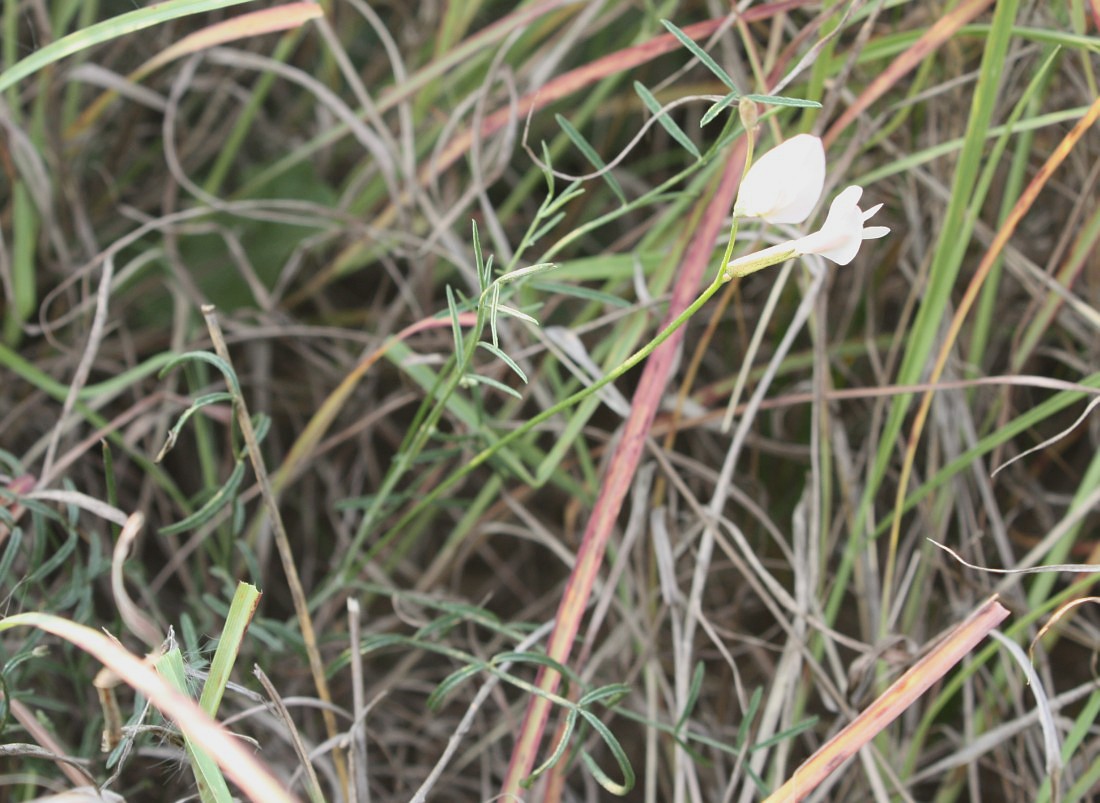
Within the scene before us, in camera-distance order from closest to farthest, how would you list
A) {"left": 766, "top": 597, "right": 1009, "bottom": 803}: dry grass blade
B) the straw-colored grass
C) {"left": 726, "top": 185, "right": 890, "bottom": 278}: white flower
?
{"left": 726, "top": 185, "right": 890, "bottom": 278}: white flower, {"left": 766, "top": 597, "right": 1009, "bottom": 803}: dry grass blade, the straw-colored grass

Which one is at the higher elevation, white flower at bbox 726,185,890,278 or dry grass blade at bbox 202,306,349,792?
white flower at bbox 726,185,890,278

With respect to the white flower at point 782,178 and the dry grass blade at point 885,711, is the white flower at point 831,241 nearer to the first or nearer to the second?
the white flower at point 782,178

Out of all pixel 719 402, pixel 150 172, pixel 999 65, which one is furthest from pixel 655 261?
pixel 150 172

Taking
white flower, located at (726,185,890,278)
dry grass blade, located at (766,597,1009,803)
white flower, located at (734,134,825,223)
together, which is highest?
white flower, located at (734,134,825,223)

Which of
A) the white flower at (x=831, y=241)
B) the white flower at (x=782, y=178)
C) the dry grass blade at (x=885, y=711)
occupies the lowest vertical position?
the dry grass blade at (x=885, y=711)

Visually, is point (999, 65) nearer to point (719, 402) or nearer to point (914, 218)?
point (914, 218)

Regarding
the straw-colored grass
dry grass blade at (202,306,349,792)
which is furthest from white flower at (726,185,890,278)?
dry grass blade at (202,306,349,792)

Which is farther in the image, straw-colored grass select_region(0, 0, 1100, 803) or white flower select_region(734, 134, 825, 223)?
straw-colored grass select_region(0, 0, 1100, 803)

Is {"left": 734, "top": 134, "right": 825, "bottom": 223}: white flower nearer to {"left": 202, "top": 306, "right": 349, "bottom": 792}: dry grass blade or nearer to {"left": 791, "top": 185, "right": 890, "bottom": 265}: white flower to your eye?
{"left": 791, "top": 185, "right": 890, "bottom": 265}: white flower

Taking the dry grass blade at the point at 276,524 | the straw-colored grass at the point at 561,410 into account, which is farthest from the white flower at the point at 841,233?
the dry grass blade at the point at 276,524

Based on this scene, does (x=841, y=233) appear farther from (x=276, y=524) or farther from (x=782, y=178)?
(x=276, y=524)

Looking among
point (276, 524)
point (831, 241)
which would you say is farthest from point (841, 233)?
A: point (276, 524)
